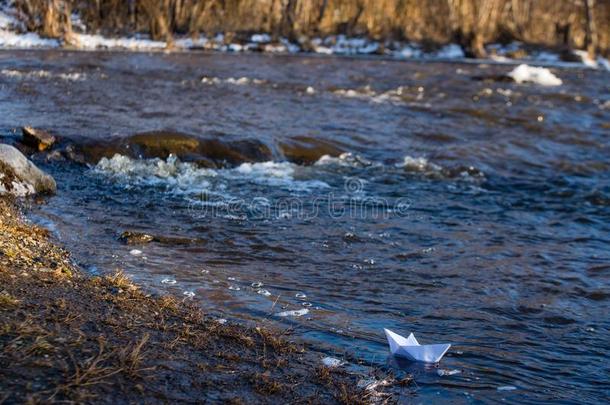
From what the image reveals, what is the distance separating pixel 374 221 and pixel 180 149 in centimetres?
369

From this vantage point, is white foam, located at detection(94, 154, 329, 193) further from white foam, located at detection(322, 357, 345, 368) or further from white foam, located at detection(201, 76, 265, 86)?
white foam, located at detection(201, 76, 265, 86)

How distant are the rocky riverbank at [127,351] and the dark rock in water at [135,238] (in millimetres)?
1368

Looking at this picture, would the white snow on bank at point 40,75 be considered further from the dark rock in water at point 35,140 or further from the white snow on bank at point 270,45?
the white snow on bank at point 270,45

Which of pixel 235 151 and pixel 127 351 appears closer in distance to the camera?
pixel 127 351

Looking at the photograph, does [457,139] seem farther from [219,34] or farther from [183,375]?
[219,34]

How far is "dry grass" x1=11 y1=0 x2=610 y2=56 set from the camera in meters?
39.1

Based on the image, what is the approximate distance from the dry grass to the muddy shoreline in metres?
32.1

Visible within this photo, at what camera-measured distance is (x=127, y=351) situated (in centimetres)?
372

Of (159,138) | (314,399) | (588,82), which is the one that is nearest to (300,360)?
(314,399)

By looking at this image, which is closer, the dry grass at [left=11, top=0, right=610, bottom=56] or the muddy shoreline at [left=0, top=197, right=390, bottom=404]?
the muddy shoreline at [left=0, top=197, right=390, bottom=404]

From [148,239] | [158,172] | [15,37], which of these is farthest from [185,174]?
[15,37]

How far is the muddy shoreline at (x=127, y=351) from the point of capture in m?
3.38

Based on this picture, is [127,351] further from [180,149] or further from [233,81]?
[233,81]

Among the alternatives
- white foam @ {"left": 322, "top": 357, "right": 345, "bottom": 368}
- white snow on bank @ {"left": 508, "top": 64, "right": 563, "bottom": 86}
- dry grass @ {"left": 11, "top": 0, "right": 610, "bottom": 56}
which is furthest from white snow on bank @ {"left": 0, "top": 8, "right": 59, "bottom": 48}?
white foam @ {"left": 322, "top": 357, "right": 345, "bottom": 368}
